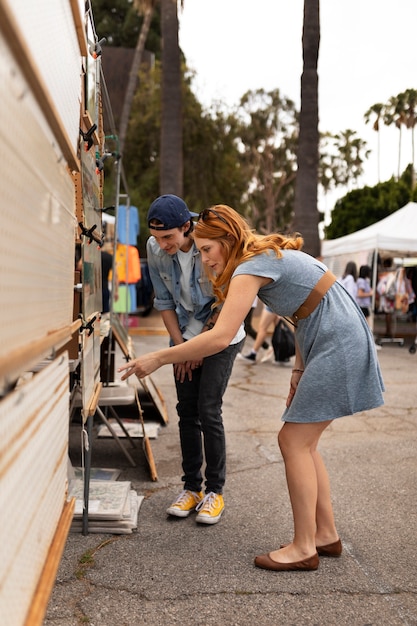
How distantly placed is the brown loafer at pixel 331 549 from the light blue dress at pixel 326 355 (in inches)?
26.9

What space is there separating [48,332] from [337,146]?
52.9 metres

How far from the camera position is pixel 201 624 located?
2.53m

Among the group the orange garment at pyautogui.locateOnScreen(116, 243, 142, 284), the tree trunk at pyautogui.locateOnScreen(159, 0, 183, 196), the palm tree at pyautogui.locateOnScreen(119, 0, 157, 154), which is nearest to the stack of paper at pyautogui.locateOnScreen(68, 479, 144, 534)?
the orange garment at pyautogui.locateOnScreen(116, 243, 142, 284)

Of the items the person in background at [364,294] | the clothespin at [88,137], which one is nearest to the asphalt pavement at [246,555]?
the clothespin at [88,137]

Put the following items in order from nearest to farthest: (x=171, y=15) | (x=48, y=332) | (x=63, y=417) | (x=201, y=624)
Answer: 1. (x=48, y=332)
2. (x=63, y=417)
3. (x=201, y=624)
4. (x=171, y=15)

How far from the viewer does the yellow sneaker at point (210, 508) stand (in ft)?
11.6

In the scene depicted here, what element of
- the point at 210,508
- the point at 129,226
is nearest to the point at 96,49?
the point at 210,508

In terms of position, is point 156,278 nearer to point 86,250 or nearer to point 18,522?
point 86,250

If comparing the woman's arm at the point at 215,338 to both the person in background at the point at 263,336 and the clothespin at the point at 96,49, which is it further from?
the person in background at the point at 263,336

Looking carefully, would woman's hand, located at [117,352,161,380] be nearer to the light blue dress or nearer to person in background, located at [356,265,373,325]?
the light blue dress

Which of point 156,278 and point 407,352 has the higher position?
point 156,278

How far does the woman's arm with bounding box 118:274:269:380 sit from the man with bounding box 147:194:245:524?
33.3 inches

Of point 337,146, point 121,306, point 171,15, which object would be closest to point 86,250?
point 121,306

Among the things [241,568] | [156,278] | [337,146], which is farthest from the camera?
[337,146]
